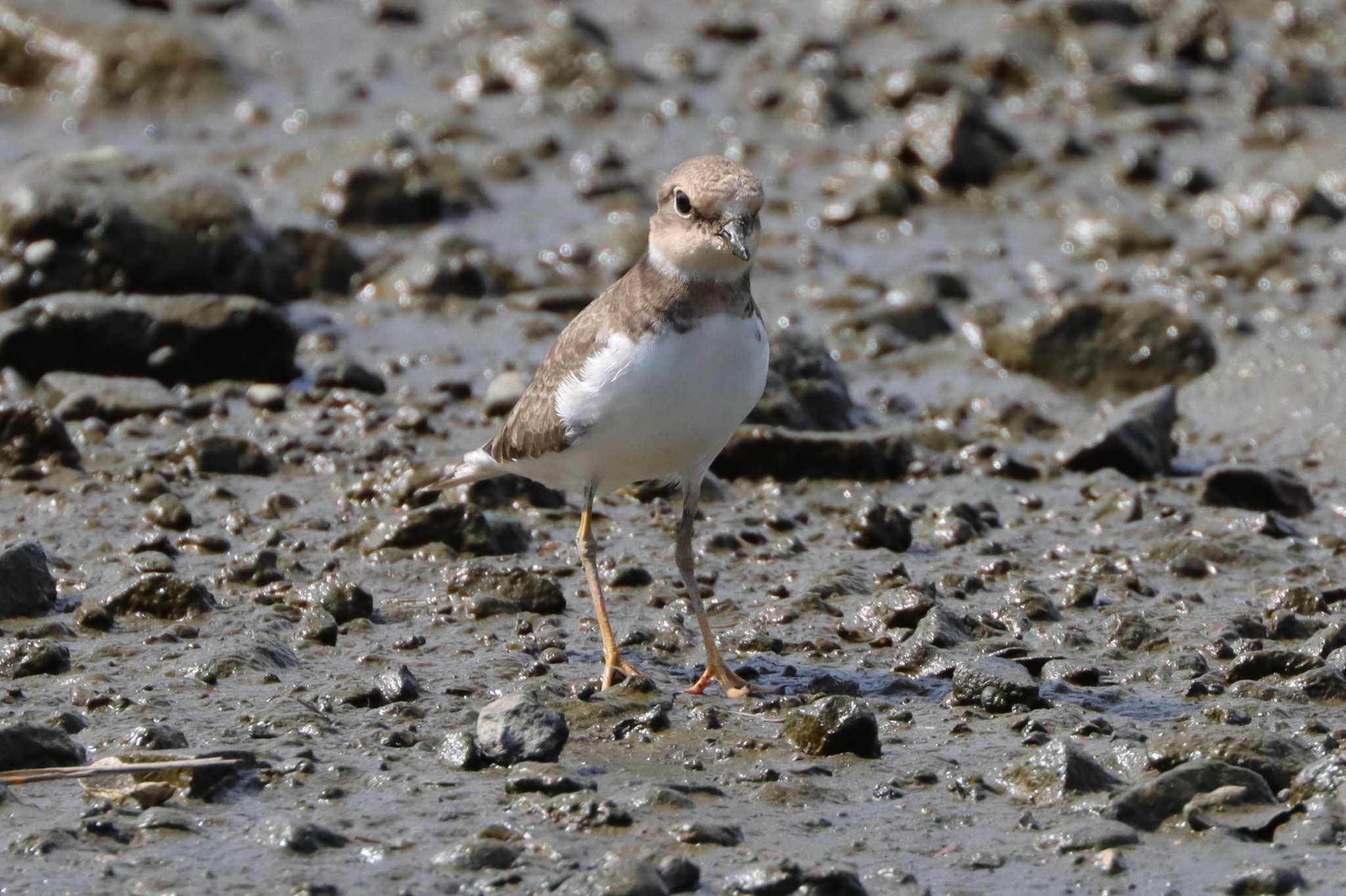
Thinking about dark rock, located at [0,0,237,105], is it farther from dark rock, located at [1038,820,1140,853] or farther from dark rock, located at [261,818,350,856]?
dark rock, located at [1038,820,1140,853]

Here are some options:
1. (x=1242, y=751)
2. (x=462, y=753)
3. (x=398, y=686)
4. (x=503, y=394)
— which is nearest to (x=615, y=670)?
(x=398, y=686)

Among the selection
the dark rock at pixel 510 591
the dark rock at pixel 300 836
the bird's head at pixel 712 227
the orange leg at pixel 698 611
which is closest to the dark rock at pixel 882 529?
the orange leg at pixel 698 611

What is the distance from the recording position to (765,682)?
7.21 metres

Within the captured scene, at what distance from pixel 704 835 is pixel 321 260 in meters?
7.71

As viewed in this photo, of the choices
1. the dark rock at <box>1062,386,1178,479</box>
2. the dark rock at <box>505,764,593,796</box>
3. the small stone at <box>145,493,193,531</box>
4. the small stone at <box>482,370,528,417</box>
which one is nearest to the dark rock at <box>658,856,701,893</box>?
the dark rock at <box>505,764,593,796</box>

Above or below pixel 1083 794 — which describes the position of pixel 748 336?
above

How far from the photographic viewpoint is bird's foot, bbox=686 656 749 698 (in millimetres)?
7031

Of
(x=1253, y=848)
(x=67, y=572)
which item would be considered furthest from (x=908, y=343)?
(x=1253, y=848)

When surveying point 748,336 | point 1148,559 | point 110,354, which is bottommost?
point 1148,559

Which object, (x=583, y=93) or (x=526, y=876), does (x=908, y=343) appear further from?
A: (x=526, y=876)

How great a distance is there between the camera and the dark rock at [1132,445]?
31.9ft

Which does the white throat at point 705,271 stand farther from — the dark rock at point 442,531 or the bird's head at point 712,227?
the dark rock at point 442,531

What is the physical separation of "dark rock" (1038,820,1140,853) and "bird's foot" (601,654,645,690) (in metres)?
1.96

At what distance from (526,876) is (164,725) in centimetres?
163
